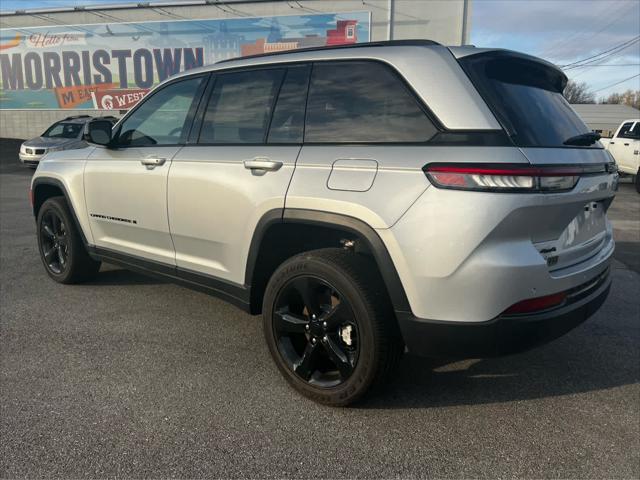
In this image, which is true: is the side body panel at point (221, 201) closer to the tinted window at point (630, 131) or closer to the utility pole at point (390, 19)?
the tinted window at point (630, 131)

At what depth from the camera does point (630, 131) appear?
1455 cm

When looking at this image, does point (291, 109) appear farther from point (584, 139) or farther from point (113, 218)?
point (113, 218)

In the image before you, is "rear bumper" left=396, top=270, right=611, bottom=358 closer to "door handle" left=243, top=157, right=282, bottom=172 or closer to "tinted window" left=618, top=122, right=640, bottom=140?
"door handle" left=243, top=157, right=282, bottom=172

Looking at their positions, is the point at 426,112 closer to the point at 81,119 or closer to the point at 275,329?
A: the point at 275,329

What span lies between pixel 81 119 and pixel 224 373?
1572 cm

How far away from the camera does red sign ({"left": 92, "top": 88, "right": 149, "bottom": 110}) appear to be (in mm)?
23438

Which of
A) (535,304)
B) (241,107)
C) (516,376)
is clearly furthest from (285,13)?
(535,304)

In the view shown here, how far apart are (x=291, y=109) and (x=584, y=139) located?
162cm

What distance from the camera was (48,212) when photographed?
190 inches

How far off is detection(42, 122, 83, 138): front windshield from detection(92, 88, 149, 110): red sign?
7.48 metres

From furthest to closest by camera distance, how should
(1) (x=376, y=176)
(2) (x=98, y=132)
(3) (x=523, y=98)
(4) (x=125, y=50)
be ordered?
(4) (x=125, y=50) < (2) (x=98, y=132) < (3) (x=523, y=98) < (1) (x=376, y=176)

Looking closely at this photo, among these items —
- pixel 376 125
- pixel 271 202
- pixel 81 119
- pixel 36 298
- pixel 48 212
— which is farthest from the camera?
pixel 81 119

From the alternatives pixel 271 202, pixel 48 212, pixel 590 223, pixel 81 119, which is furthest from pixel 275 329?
pixel 81 119

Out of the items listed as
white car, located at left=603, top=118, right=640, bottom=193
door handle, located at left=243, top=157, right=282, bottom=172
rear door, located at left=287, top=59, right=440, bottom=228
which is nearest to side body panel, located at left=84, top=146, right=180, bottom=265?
door handle, located at left=243, top=157, right=282, bottom=172
